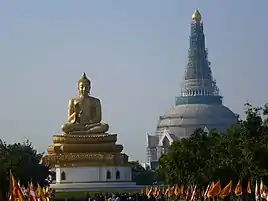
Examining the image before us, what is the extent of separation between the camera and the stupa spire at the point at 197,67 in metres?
154

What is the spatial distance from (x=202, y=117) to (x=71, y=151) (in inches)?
2829

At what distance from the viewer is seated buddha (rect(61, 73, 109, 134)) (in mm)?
81312

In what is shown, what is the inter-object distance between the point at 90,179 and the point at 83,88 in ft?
31.9

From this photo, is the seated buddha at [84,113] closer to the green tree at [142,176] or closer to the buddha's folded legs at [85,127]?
the buddha's folded legs at [85,127]

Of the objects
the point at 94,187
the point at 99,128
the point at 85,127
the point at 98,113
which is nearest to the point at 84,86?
the point at 98,113

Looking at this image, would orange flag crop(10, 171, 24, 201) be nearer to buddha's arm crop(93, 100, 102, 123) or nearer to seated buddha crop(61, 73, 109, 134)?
seated buddha crop(61, 73, 109, 134)

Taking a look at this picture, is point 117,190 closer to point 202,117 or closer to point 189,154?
point 189,154

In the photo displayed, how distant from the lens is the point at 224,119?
150 metres

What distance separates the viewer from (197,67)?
15438 cm

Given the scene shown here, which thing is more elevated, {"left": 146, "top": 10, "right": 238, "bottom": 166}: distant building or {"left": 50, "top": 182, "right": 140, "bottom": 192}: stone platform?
{"left": 146, "top": 10, "right": 238, "bottom": 166}: distant building

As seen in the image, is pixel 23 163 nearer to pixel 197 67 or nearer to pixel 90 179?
pixel 90 179

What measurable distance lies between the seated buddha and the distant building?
6717 cm

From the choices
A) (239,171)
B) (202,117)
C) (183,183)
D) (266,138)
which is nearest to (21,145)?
(183,183)

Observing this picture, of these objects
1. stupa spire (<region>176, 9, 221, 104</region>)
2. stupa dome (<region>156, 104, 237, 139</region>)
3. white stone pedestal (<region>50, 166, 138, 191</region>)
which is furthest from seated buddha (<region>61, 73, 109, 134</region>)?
stupa spire (<region>176, 9, 221, 104</region>)
